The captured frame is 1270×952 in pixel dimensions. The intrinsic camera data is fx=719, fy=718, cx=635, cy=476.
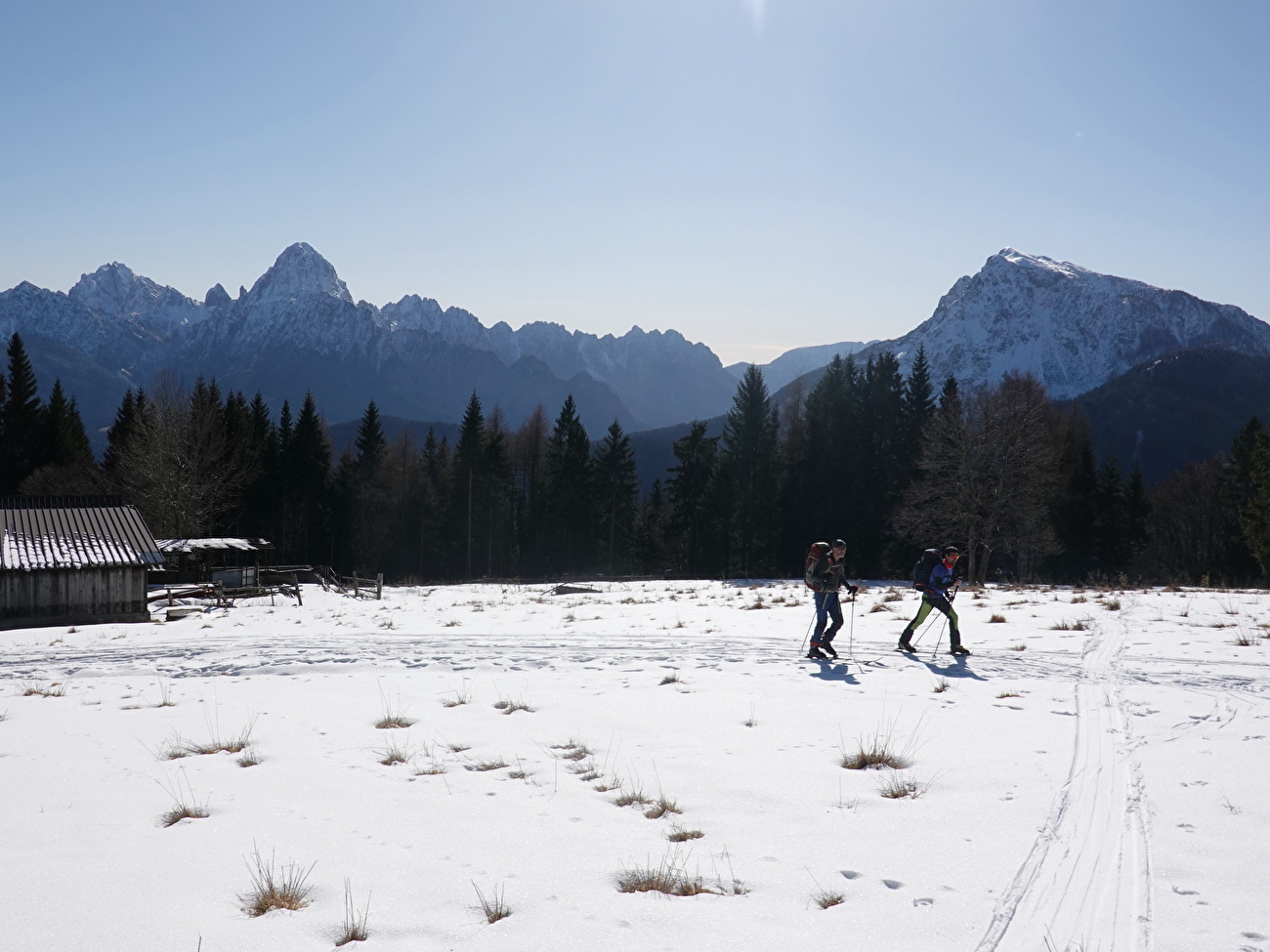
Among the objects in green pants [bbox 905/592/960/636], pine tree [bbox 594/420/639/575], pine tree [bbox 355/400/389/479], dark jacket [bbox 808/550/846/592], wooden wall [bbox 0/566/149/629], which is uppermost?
pine tree [bbox 355/400/389/479]

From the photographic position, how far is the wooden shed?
989 inches

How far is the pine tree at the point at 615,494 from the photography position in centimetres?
5781

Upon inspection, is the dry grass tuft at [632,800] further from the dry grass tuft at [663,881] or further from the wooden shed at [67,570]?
the wooden shed at [67,570]

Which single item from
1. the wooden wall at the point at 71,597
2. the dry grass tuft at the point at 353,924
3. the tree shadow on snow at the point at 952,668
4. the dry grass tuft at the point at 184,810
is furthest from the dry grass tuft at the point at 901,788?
the wooden wall at the point at 71,597

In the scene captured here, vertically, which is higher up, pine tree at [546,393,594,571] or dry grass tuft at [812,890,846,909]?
pine tree at [546,393,594,571]

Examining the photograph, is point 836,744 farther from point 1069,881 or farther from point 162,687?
point 162,687

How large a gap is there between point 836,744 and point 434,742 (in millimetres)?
4172

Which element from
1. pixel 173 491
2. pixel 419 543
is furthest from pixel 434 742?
pixel 419 543

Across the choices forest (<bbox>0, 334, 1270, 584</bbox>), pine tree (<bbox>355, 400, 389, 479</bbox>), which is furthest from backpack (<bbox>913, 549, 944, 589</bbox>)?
pine tree (<bbox>355, 400, 389, 479</bbox>)

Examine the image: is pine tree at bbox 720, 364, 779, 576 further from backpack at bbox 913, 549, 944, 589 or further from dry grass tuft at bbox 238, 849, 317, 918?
dry grass tuft at bbox 238, 849, 317, 918

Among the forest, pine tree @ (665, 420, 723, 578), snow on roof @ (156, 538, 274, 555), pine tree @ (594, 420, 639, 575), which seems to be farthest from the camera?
pine tree @ (594, 420, 639, 575)

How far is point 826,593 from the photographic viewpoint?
12.7m

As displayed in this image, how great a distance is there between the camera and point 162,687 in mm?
10516

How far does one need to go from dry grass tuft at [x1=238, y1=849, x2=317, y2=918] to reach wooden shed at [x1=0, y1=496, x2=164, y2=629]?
1024 inches
